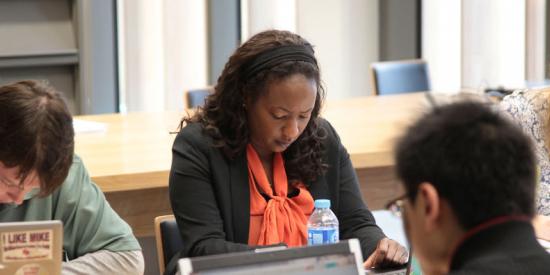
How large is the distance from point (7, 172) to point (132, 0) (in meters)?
3.85

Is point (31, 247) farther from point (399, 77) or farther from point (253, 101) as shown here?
point (399, 77)

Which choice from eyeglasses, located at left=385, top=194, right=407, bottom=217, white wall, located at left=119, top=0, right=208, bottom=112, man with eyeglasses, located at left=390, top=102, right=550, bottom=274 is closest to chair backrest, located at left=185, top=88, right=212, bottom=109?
white wall, located at left=119, top=0, right=208, bottom=112

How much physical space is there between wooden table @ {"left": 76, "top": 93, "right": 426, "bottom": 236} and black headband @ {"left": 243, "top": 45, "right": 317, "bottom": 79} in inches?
13.9

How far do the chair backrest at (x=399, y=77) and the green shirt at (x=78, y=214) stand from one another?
305 cm

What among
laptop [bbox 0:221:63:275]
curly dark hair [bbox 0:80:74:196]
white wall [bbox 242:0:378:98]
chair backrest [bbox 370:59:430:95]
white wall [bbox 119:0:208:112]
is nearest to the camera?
laptop [bbox 0:221:63:275]

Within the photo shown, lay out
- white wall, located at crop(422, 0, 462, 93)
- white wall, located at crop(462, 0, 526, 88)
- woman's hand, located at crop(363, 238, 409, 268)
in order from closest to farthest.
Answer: woman's hand, located at crop(363, 238, 409, 268) < white wall, located at crop(462, 0, 526, 88) < white wall, located at crop(422, 0, 462, 93)

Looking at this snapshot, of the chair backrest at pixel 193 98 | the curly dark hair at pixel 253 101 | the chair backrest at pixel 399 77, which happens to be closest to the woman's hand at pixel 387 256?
the curly dark hair at pixel 253 101

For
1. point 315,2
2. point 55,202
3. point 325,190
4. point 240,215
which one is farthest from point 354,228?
point 315,2

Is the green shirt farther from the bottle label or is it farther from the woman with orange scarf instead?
the bottle label

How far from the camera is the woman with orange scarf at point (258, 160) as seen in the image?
100 inches

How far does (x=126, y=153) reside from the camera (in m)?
3.61

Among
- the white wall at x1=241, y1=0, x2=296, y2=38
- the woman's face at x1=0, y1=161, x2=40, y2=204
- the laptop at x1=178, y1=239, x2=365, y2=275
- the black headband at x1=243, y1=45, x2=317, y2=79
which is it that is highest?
the white wall at x1=241, y1=0, x2=296, y2=38

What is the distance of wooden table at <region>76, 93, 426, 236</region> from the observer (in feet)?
10.8

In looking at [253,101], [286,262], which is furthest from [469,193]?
[253,101]
